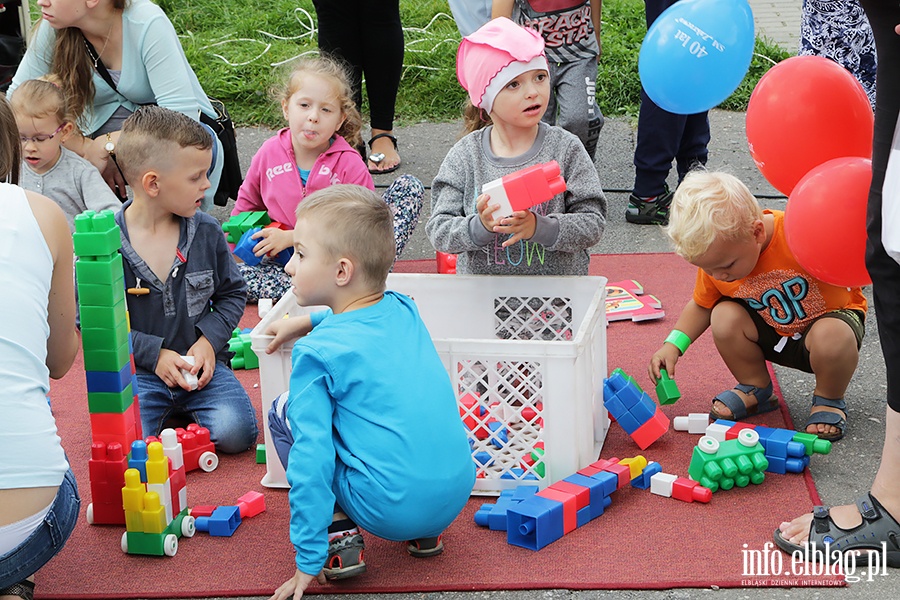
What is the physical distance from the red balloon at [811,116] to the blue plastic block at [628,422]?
0.75 meters

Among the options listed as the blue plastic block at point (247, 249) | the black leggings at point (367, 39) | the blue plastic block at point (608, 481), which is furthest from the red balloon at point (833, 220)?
the black leggings at point (367, 39)

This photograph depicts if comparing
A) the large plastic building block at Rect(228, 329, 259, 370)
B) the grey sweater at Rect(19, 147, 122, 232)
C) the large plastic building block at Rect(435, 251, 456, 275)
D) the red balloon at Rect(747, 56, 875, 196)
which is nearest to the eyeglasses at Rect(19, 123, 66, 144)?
the grey sweater at Rect(19, 147, 122, 232)

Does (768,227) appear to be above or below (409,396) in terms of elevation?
above

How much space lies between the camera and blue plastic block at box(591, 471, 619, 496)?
2.62m

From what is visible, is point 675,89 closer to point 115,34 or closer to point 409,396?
point 409,396

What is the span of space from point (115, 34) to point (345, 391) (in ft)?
8.43

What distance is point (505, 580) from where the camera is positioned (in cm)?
238

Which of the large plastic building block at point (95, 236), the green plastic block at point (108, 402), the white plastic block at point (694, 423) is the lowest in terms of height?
the white plastic block at point (694, 423)

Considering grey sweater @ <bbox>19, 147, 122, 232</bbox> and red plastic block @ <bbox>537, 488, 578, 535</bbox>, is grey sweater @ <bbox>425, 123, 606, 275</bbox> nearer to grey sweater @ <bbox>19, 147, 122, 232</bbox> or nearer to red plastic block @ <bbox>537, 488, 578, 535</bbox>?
red plastic block @ <bbox>537, 488, 578, 535</bbox>

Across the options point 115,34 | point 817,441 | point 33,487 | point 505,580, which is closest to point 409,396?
point 505,580

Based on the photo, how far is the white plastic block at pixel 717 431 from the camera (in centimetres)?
280

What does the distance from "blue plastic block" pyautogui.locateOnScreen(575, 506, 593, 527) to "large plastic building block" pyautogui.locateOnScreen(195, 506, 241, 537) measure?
832 millimetres

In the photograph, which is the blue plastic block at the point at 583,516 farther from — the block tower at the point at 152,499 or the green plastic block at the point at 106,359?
the green plastic block at the point at 106,359

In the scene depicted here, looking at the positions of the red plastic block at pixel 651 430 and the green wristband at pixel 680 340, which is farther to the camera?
the green wristband at pixel 680 340
